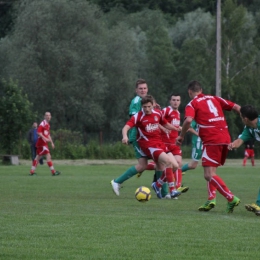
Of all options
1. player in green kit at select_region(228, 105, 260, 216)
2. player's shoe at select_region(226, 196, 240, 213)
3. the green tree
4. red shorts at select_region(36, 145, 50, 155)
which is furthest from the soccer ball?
the green tree

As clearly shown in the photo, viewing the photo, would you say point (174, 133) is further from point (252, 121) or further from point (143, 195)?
point (252, 121)

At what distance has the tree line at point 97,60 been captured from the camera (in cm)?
5925

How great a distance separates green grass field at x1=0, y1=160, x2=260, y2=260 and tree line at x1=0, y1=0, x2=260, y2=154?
43450mm

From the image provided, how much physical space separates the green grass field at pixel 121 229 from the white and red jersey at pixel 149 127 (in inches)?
42.1

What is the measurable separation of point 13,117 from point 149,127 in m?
24.7

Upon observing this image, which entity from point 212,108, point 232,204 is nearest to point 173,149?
point 212,108

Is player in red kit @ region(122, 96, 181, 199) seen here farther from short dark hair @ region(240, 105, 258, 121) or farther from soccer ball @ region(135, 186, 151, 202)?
short dark hair @ region(240, 105, 258, 121)

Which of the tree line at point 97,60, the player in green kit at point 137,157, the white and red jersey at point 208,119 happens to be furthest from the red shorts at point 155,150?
the tree line at point 97,60

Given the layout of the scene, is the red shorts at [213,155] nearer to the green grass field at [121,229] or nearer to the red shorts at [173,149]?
the green grass field at [121,229]

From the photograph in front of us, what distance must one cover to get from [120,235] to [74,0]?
52.9 m

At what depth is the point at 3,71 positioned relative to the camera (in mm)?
62500

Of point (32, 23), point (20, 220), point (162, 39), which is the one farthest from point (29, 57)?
point (20, 220)

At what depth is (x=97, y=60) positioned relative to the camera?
2382 inches

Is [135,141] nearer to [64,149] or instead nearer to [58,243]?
[58,243]
